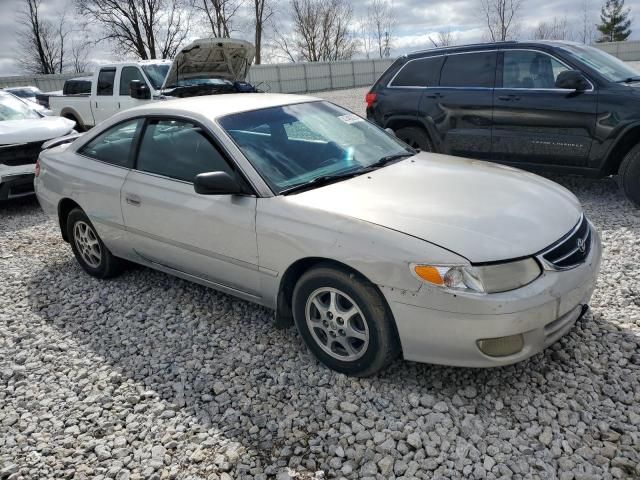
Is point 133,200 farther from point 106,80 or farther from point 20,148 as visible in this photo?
point 106,80

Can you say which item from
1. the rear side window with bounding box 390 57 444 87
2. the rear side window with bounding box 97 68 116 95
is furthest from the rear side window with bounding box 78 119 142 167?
the rear side window with bounding box 97 68 116 95

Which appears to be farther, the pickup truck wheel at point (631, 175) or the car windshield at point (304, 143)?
the pickup truck wheel at point (631, 175)

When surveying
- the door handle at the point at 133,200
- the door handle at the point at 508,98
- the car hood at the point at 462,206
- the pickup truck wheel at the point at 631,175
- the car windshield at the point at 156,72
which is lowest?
the pickup truck wheel at the point at 631,175

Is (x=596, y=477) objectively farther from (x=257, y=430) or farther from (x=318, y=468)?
(x=257, y=430)

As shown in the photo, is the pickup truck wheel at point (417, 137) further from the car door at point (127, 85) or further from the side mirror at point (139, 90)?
the car door at point (127, 85)

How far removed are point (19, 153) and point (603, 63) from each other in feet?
23.8

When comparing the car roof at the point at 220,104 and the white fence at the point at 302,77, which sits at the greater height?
the white fence at the point at 302,77

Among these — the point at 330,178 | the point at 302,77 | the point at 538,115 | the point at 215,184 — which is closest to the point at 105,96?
the point at 538,115

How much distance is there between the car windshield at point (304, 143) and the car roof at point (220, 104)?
0.26 feet

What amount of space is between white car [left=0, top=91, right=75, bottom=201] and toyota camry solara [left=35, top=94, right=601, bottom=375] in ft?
10.3

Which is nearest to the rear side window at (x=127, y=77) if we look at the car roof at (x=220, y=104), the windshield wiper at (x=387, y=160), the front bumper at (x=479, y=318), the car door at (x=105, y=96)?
the car door at (x=105, y=96)

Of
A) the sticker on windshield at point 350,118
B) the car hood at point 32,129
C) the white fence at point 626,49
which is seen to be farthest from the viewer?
→ the white fence at point 626,49

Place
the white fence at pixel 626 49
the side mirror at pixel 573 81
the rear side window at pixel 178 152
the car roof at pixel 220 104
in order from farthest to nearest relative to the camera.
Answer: the white fence at pixel 626 49 < the side mirror at pixel 573 81 < the car roof at pixel 220 104 < the rear side window at pixel 178 152

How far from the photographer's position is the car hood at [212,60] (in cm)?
889
